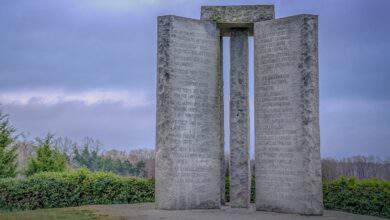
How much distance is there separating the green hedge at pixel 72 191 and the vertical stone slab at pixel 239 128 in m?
3.35

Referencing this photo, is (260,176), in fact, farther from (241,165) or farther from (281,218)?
(281,218)

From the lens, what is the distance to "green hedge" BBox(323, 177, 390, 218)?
43.9 ft

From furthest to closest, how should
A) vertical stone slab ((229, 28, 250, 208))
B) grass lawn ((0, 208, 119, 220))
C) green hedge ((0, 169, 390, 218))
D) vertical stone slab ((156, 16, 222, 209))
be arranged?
green hedge ((0, 169, 390, 218)), vertical stone slab ((229, 28, 250, 208)), vertical stone slab ((156, 16, 222, 209)), grass lawn ((0, 208, 119, 220))

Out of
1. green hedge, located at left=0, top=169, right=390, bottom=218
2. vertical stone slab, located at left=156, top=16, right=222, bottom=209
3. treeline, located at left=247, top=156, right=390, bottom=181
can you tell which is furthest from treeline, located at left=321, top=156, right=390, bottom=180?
vertical stone slab, located at left=156, top=16, right=222, bottom=209

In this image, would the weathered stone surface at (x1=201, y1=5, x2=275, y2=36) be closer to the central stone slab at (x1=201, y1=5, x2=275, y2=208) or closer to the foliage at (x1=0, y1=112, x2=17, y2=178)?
the central stone slab at (x1=201, y1=5, x2=275, y2=208)

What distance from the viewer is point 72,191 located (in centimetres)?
1534

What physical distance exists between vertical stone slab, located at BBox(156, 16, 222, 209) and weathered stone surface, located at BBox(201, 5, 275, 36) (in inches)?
12.3

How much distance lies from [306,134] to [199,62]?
134 inches

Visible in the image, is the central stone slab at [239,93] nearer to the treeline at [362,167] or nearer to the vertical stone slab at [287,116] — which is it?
the vertical stone slab at [287,116]

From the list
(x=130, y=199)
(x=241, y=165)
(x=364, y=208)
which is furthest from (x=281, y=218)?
(x=130, y=199)

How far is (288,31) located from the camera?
12.7 metres

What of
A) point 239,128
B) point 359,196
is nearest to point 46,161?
point 239,128

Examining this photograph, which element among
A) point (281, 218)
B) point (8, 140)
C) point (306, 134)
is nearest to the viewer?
point (281, 218)

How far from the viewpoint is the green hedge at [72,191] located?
49.9ft
